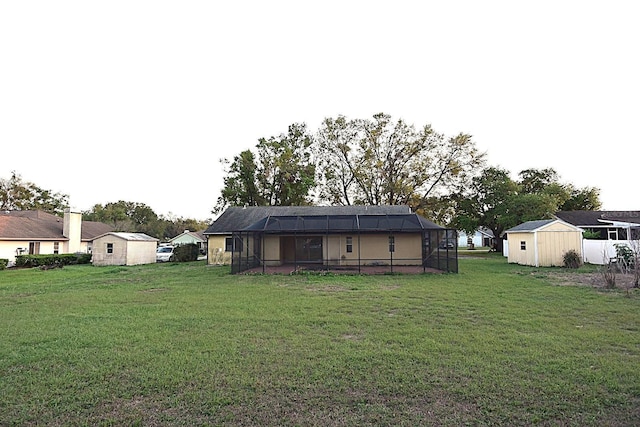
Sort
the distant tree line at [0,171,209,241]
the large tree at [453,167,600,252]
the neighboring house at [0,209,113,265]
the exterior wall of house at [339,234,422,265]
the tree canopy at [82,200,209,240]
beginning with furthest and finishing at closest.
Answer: the tree canopy at [82,200,209,240] → the distant tree line at [0,171,209,241] → the large tree at [453,167,600,252] → the neighboring house at [0,209,113,265] → the exterior wall of house at [339,234,422,265]

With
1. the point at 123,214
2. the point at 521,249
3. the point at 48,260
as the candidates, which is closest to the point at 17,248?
the point at 48,260

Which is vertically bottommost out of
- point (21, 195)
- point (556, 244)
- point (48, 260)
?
point (48, 260)

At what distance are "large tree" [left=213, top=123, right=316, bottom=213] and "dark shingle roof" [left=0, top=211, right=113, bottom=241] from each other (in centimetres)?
1205

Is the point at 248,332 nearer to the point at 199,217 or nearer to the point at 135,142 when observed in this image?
the point at 135,142

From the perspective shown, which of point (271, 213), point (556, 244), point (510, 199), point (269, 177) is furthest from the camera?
point (269, 177)

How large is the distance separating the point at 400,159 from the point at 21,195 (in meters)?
37.2

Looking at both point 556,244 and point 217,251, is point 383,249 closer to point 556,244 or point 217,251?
point 556,244

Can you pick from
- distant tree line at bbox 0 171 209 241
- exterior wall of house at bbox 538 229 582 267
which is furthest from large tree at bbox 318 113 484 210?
distant tree line at bbox 0 171 209 241

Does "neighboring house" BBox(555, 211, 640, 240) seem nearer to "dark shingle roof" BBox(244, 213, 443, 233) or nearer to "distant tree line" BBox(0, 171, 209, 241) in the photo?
"dark shingle roof" BBox(244, 213, 443, 233)

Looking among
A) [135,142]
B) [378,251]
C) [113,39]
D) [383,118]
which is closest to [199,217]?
[383,118]

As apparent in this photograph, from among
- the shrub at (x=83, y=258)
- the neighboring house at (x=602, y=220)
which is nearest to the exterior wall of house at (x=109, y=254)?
the shrub at (x=83, y=258)

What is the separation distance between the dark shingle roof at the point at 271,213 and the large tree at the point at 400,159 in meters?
9.17

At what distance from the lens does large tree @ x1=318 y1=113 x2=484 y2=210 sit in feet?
107

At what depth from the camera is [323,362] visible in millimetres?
4723
